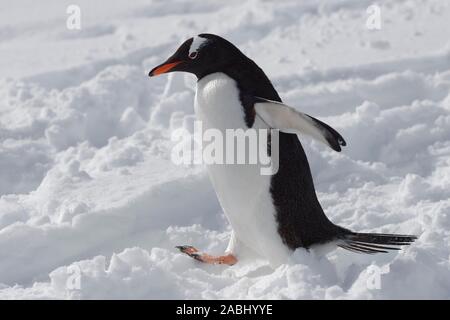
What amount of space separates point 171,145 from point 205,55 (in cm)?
162

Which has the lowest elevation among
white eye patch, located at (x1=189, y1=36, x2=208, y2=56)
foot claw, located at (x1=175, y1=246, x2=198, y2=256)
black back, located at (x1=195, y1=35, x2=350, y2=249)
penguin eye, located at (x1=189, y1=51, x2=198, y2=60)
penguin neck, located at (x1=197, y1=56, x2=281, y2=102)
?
foot claw, located at (x1=175, y1=246, x2=198, y2=256)

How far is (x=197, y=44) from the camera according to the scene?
3.13 metres

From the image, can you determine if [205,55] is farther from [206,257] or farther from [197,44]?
[206,257]

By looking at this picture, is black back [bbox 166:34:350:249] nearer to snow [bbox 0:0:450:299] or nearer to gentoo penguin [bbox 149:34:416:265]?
gentoo penguin [bbox 149:34:416:265]

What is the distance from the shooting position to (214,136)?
305 cm

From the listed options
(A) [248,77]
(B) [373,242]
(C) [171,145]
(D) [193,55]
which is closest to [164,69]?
(D) [193,55]

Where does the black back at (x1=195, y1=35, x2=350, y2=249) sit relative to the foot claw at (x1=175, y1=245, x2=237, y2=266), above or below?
above

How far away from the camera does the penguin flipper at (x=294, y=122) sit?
2836 millimetres

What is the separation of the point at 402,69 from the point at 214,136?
2991 mm

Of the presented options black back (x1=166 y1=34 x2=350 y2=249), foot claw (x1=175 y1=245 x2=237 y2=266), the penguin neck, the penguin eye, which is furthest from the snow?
the penguin eye

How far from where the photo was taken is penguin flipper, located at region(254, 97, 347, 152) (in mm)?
2836

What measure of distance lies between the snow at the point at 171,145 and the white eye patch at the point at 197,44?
746 mm

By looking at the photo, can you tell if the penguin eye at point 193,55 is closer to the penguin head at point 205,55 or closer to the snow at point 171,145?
the penguin head at point 205,55

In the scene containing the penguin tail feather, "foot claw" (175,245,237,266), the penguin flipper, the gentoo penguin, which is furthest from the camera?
"foot claw" (175,245,237,266)
